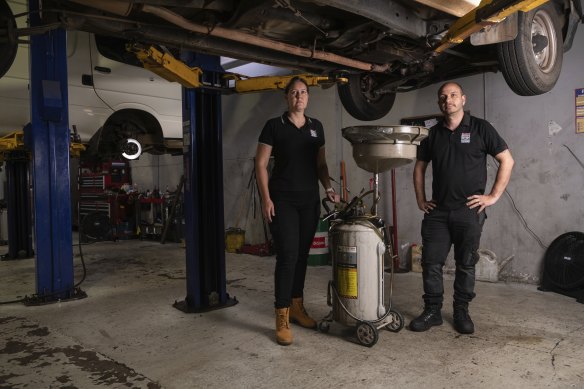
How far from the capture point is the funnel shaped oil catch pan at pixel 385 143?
2170 mm

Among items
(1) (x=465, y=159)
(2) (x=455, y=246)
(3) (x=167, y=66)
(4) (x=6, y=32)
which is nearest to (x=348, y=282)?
(2) (x=455, y=246)

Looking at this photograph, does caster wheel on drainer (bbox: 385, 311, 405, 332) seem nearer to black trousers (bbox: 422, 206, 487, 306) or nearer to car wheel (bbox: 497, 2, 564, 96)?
black trousers (bbox: 422, 206, 487, 306)

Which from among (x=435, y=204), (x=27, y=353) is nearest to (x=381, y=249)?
(x=435, y=204)

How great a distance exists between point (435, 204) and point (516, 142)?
5.95 ft

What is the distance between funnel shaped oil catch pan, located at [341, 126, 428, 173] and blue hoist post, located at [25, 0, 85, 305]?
101 inches

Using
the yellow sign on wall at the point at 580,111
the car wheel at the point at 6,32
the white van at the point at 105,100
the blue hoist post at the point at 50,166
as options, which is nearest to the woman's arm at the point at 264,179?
the car wheel at the point at 6,32

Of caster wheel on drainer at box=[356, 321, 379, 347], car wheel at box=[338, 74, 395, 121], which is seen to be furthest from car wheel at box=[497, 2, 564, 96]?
caster wheel on drainer at box=[356, 321, 379, 347]

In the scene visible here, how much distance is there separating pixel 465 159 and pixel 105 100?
4.97m

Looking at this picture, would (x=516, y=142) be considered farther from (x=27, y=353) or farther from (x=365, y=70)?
(x=27, y=353)

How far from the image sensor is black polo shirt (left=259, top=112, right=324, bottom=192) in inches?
93.0

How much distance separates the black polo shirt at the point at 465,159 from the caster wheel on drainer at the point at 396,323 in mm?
680

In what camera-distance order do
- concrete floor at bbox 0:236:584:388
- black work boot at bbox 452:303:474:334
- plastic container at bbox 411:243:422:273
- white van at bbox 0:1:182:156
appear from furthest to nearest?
white van at bbox 0:1:182:156
plastic container at bbox 411:243:422:273
black work boot at bbox 452:303:474:334
concrete floor at bbox 0:236:584:388

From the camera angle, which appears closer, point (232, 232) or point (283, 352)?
point (283, 352)

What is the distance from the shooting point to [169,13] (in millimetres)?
2158
